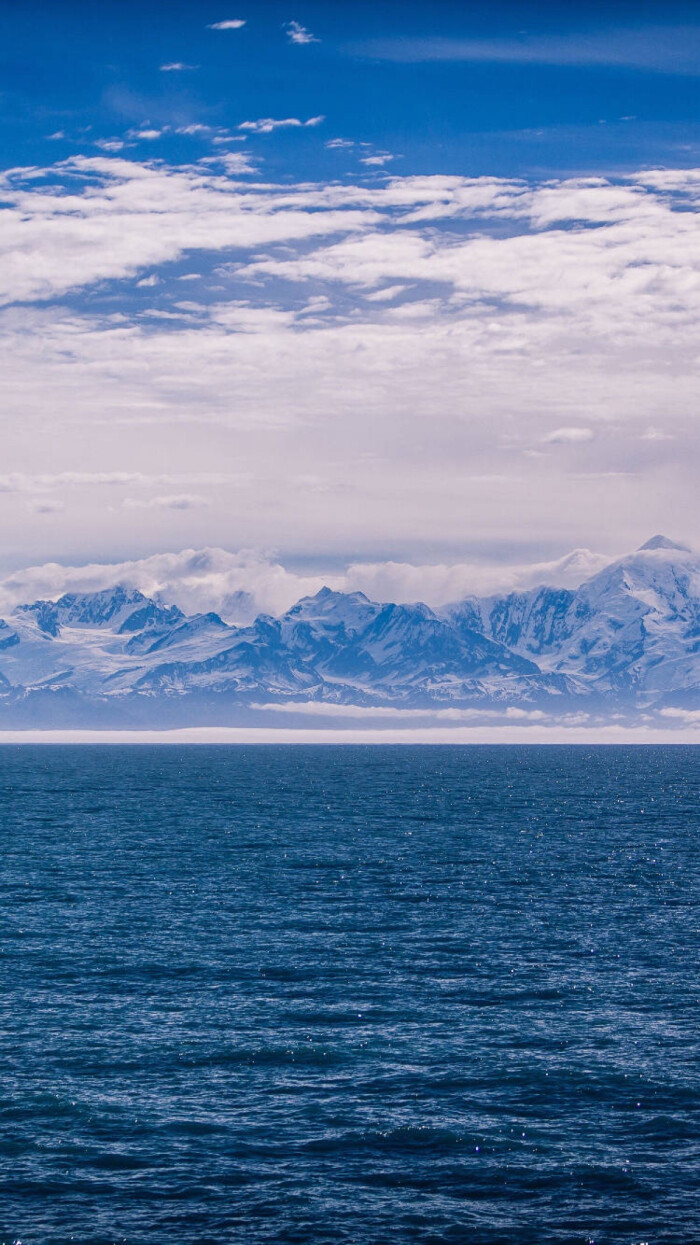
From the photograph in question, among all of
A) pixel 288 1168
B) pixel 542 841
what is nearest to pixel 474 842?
pixel 542 841

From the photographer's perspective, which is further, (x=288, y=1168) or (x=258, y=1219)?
(x=288, y=1168)

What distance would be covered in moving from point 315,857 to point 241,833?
1195 inches

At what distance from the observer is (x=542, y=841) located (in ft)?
508

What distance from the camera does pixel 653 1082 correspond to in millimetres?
51438

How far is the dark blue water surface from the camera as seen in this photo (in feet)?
130

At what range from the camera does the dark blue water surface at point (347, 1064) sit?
39.5 metres

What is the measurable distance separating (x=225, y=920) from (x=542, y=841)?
75258 millimetres

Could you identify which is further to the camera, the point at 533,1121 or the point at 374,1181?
the point at 533,1121

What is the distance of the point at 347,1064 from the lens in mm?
53500

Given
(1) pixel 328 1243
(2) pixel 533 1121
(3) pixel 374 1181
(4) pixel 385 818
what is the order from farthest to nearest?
(4) pixel 385 818
(2) pixel 533 1121
(3) pixel 374 1181
(1) pixel 328 1243

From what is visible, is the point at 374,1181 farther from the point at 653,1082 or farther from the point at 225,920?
the point at 225,920

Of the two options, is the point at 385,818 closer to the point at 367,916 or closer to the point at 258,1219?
the point at 367,916

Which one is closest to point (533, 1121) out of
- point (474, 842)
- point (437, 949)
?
point (437, 949)

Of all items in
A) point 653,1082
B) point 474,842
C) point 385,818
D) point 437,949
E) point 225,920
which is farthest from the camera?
point 385,818
